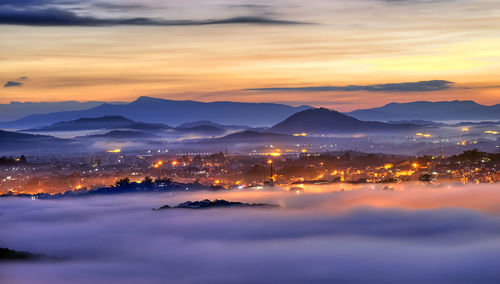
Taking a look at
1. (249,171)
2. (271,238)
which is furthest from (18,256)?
(249,171)

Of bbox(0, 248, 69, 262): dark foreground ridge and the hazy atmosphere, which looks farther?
the hazy atmosphere

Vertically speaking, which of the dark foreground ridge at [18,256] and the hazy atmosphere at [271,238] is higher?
the dark foreground ridge at [18,256]

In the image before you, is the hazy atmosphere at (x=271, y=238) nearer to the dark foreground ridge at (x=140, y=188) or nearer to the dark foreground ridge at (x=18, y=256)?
the dark foreground ridge at (x=18, y=256)

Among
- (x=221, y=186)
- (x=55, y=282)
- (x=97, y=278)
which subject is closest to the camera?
(x=55, y=282)

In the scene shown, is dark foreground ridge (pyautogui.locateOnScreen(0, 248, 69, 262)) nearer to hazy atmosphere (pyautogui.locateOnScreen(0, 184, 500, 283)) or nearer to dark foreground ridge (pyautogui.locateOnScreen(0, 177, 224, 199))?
hazy atmosphere (pyautogui.locateOnScreen(0, 184, 500, 283))

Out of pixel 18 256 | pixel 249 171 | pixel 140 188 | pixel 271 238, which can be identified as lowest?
pixel 271 238

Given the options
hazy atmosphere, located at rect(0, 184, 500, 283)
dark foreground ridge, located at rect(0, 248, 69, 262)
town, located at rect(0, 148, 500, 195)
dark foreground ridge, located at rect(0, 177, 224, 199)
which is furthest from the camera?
town, located at rect(0, 148, 500, 195)

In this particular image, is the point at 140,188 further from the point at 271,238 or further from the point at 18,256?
the point at 18,256

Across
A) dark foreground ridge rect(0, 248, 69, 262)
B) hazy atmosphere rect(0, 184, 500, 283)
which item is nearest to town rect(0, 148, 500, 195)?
hazy atmosphere rect(0, 184, 500, 283)

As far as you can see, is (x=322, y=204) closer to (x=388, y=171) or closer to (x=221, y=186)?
(x=221, y=186)

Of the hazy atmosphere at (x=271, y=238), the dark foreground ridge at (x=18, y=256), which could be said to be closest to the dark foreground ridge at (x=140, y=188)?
the hazy atmosphere at (x=271, y=238)

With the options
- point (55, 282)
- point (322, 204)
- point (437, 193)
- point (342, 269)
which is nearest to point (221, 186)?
point (322, 204)
